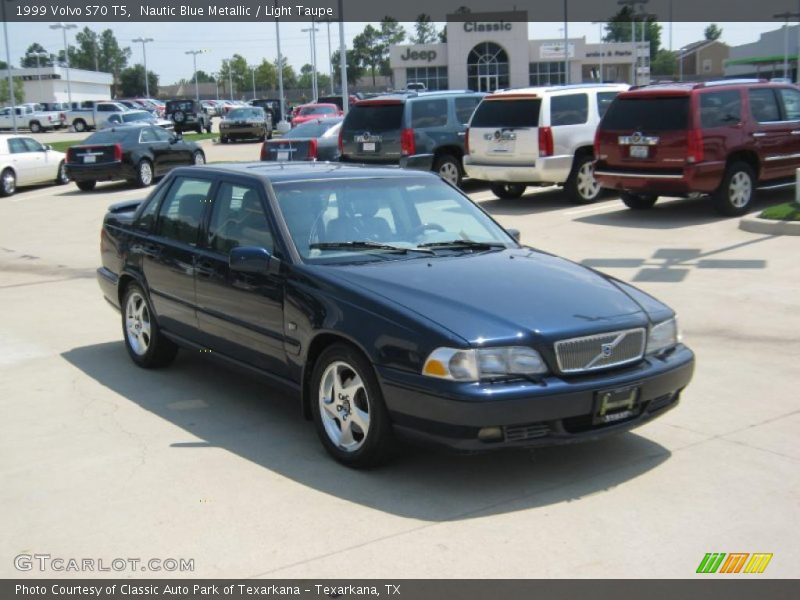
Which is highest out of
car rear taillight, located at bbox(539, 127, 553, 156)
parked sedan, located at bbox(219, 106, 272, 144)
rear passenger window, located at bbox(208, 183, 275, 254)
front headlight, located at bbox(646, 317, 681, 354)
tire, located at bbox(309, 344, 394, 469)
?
parked sedan, located at bbox(219, 106, 272, 144)

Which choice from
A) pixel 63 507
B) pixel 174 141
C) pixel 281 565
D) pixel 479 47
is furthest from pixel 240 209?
pixel 479 47

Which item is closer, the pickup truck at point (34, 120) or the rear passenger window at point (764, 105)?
the rear passenger window at point (764, 105)

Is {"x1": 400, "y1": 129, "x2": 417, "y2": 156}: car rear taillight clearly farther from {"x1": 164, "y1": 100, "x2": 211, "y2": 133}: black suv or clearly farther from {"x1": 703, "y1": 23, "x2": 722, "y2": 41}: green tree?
{"x1": 703, "y1": 23, "x2": 722, "y2": 41}: green tree

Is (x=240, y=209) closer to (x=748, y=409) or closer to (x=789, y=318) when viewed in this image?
(x=748, y=409)

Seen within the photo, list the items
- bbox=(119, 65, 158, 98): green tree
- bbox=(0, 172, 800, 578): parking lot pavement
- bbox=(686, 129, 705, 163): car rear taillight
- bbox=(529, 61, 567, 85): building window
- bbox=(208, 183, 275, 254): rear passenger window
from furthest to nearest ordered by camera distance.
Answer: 1. bbox=(119, 65, 158, 98): green tree
2. bbox=(529, 61, 567, 85): building window
3. bbox=(686, 129, 705, 163): car rear taillight
4. bbox=(208, 183, 275, 254): rear passenger window
5. bbox=(0, 172, 800, 578): parking lot pavement

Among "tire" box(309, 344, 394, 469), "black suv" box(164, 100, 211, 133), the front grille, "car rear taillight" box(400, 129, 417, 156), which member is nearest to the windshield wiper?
"tire" box(309, 344, 394, 469)

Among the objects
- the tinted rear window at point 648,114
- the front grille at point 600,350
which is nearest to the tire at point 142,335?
the front grille at point 600,350

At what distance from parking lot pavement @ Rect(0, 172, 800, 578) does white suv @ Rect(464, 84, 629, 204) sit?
821 cm

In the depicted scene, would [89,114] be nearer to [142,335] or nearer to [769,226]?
[769,226]

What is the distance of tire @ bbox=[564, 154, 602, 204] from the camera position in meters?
17.0

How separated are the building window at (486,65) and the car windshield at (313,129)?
173ft

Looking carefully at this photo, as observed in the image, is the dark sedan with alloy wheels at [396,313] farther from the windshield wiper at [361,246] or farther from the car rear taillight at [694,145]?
the car rear taillight at [694,145]

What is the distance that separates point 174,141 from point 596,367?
21926mm

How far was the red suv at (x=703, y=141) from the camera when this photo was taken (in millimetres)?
14117
